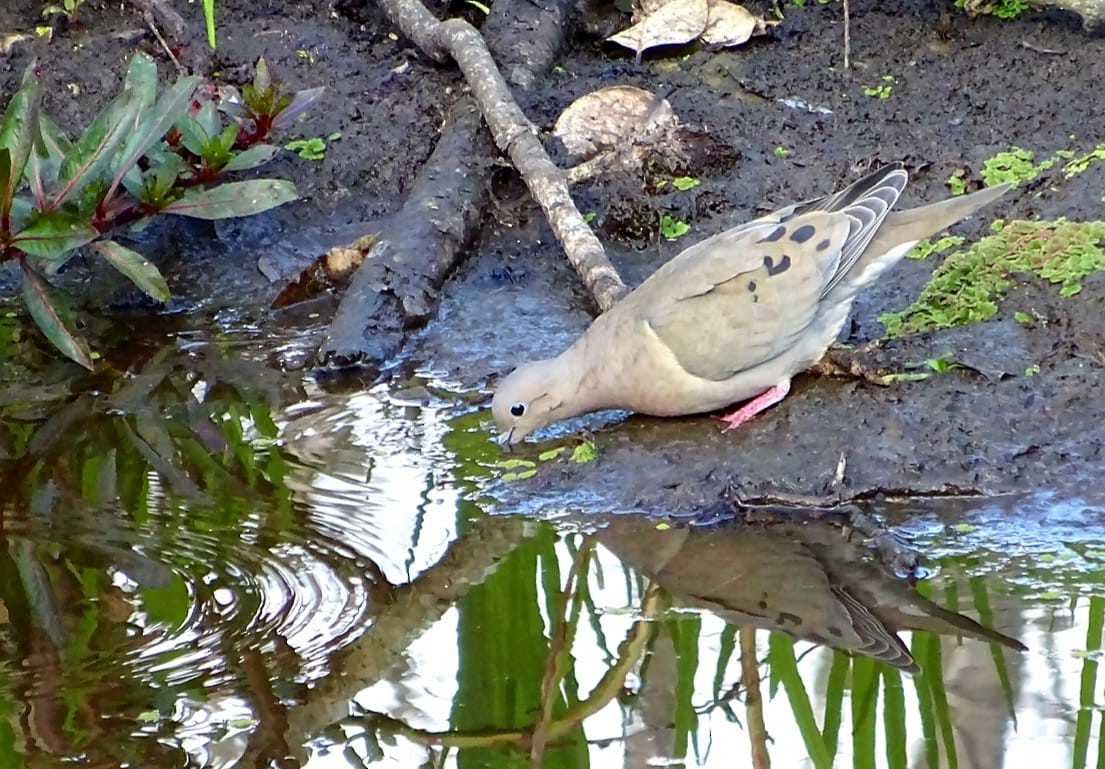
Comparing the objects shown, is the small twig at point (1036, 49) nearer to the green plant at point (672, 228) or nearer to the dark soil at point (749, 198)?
the dark soil at point (749, 198)

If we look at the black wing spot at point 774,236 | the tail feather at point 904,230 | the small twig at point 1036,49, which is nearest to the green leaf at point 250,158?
the black wing spot at point 774,236

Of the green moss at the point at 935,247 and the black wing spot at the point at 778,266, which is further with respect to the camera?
the green moss at the point at 935,247

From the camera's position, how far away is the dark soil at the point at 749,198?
419 centimetres

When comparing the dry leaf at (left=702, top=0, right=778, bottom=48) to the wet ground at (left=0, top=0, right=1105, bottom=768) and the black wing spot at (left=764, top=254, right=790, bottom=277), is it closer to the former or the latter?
the wet ground at (left=0, top=0, right=1105, bottom=768)

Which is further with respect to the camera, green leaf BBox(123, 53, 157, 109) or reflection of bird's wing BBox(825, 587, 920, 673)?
green leaf BBox(123, 53, 157, 109)

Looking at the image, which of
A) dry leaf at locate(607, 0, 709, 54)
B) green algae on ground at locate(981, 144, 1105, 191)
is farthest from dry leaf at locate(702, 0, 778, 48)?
green algae on ground at locate(981, 144, 1105, 191)

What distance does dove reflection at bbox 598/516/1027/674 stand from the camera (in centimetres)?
330

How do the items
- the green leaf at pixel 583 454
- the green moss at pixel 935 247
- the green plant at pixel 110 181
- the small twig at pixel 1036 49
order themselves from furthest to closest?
the small twig at pixel 1036 49
the green moss at pixel 935 247
the green plant at pixel 110 181
the green leaf at pixel 583 454

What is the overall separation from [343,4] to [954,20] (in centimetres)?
322

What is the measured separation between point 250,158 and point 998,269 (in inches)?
116

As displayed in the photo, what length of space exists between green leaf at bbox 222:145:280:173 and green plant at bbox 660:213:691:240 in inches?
65.2

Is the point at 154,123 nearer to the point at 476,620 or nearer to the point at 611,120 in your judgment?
the point at 611,120

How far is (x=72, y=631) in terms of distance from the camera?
3398mm

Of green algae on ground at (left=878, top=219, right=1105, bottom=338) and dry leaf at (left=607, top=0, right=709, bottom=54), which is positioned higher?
dry leaf at (left=607, top=0, right=709, bottom=54)
